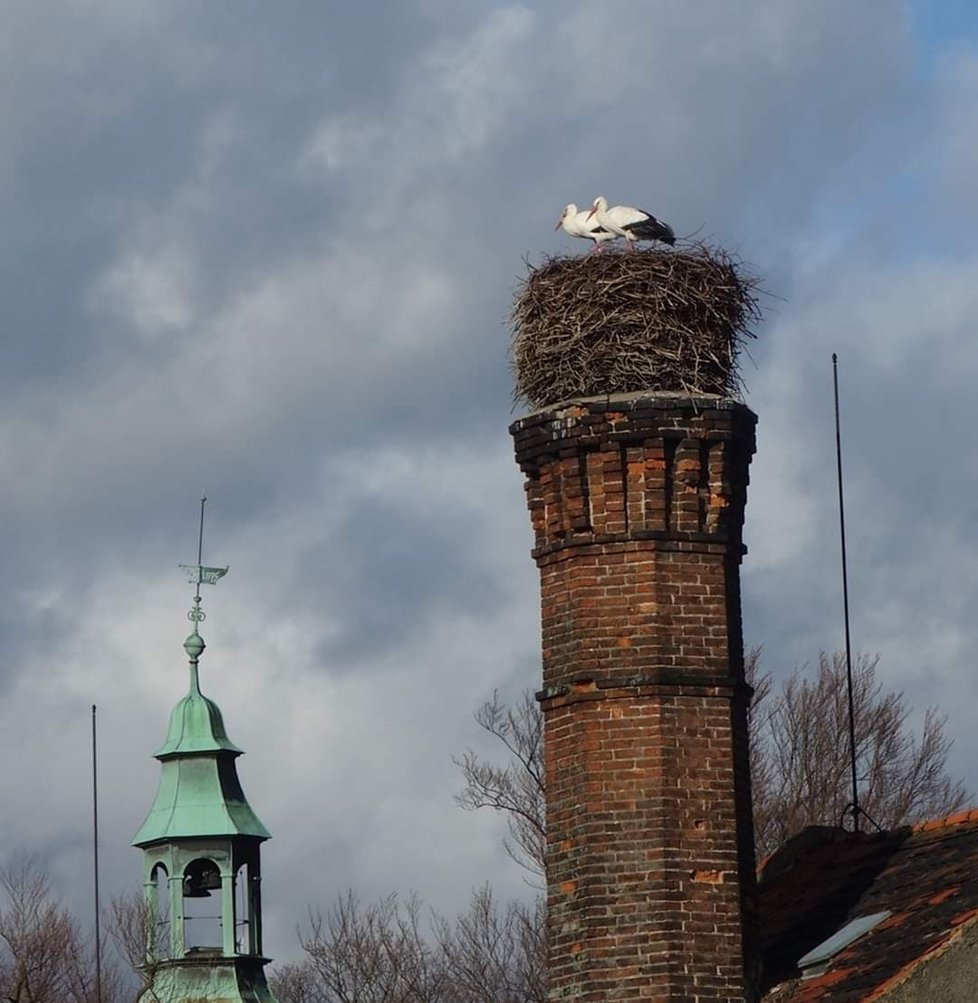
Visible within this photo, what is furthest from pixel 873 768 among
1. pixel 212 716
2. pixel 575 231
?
pixel 575 231

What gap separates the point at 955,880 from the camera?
20.1 m

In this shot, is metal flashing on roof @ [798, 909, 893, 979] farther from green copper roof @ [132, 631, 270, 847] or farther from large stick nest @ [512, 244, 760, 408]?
green copper roof @ [132, 631, 270, 847]

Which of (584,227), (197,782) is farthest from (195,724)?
(584,227)

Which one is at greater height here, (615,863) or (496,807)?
(496,807)

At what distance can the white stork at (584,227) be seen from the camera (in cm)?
2177

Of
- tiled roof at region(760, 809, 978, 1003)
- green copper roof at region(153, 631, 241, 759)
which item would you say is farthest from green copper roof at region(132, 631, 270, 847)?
tiled roof at region(760, 809, 978, 1003)

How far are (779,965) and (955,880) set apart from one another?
4.88 ft

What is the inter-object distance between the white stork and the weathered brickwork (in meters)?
1.91

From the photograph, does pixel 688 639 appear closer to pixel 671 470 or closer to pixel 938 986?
pixel 671 470

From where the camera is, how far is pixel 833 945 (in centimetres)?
2012

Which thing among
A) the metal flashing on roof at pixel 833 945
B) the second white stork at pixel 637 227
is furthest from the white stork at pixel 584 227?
the metal flashing on roof at pixel 833 945

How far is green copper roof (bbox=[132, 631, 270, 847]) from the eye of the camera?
3681cm

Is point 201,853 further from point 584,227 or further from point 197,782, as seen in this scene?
point 584,227

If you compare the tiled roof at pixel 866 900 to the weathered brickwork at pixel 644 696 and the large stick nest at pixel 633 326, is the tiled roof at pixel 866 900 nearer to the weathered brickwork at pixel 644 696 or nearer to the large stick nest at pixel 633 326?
the weathered brickwork at pixel 644 696
